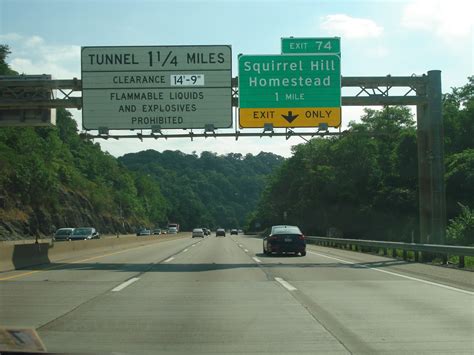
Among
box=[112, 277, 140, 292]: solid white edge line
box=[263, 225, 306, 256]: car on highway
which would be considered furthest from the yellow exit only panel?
box=[112, 277, 140, 292]: solid white edge line

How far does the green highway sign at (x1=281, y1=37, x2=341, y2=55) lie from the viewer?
81.7 feet

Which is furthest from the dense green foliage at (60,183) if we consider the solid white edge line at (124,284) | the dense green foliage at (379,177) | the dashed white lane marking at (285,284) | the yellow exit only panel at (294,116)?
the dense green foliage at (379,177)

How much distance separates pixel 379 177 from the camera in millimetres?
65312

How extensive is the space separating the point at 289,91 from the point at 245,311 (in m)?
15.0

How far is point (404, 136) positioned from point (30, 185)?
41877 millimetres

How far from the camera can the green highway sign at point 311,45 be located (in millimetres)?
24906

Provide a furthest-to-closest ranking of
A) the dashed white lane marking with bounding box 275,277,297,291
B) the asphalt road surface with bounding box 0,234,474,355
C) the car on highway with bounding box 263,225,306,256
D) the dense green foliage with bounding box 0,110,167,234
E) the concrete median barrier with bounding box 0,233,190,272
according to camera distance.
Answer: the dense green foliage with bounding box 0,110,167,234 < the car on highway with bounding box 263,225,306,256 < the concrete median barrier with bounding box 0,233,190,272 < the dashed white lane marking with bounding box 275,277,297,291 < the asphalt road surface with bounding box 0,234,474,355

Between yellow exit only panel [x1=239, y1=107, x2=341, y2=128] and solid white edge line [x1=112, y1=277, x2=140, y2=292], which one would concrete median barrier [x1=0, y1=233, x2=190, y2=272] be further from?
yellow exit only panel [x1=239, y1=107, x2=341, y2=128]

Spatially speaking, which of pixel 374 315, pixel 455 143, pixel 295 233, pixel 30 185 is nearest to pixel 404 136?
pixel 455 143

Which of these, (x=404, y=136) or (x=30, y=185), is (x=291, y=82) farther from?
(x=30, y=185)

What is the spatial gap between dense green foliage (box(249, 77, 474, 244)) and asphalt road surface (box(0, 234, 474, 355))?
3026 centimetres

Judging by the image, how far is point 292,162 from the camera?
102 meters

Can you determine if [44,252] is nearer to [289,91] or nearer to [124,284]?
[124,284]

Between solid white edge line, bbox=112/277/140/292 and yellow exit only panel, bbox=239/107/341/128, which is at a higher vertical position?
yellow exit only panel, bbox=239/107/341/128
